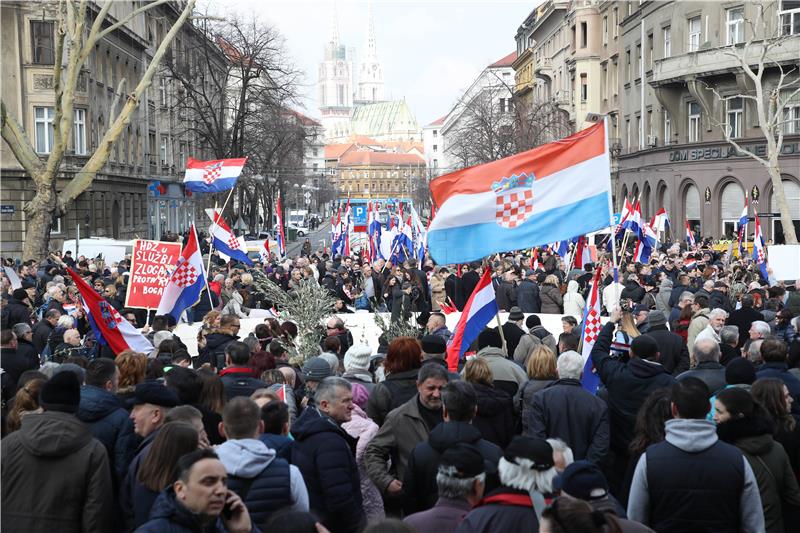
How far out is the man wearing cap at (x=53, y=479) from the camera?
5.11m

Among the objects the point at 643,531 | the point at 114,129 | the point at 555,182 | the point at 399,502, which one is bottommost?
the point at 399,502

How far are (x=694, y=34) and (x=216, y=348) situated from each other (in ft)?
128

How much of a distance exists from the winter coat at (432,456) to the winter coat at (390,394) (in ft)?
4.95

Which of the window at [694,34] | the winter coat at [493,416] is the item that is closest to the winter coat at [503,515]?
the winter coat at [493,416]

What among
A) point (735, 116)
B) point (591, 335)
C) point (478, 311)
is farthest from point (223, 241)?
point (735, 116)

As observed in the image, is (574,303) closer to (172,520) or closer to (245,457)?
(245,457)

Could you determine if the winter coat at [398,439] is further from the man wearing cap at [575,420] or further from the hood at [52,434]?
the hood at [52,434]

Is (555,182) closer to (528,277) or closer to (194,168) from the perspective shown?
(528,277)

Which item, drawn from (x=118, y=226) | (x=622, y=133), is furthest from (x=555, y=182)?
(x=622, y=133)

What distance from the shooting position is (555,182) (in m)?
10.6

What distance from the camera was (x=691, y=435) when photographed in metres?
5.16

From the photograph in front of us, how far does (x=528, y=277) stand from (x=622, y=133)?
3897 centimetres

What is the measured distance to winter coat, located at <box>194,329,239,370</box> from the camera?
9.96m

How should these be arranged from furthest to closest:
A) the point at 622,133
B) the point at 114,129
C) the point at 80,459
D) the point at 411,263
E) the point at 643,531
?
the point at 622,133 < the point at 114,129 < the point at 411,263 < the point at 80,459 < the point at 643,531
